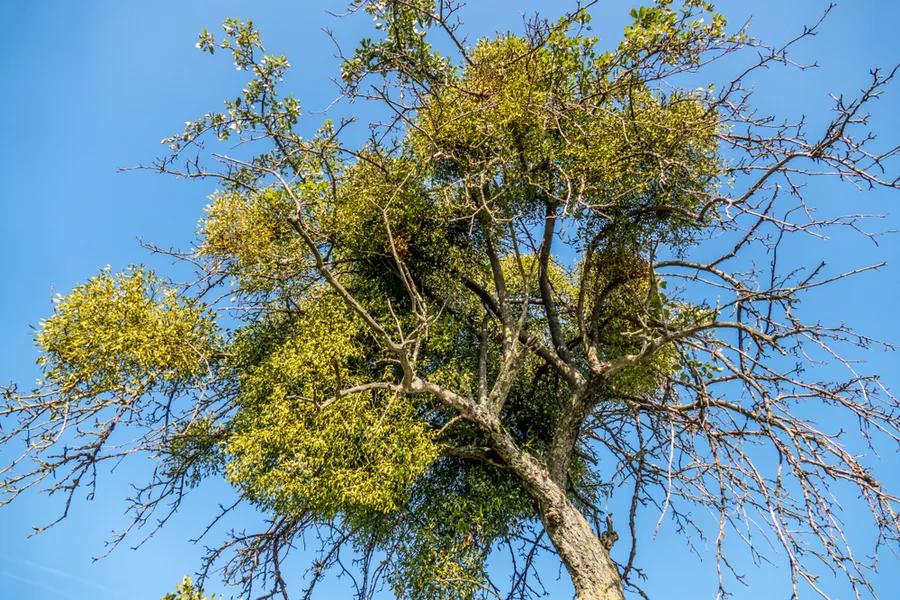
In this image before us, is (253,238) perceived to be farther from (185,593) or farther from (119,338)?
(185,593)

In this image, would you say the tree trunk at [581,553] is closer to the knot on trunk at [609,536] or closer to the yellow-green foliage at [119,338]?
the knot on trunk at [609,536]

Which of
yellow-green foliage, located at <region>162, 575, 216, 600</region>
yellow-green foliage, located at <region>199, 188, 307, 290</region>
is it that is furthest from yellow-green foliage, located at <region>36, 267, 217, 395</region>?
yellow-green foliage, located at <region>162, 575, 216, 600</region>

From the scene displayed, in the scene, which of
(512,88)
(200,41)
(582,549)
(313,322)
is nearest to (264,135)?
(200,41)

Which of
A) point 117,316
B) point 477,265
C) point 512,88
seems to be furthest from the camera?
point 477,265

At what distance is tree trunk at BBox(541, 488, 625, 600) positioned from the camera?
6.37 metres

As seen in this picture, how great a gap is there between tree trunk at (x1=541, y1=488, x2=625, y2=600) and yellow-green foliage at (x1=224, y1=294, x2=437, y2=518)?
61.0 inches

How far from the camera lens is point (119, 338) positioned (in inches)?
245

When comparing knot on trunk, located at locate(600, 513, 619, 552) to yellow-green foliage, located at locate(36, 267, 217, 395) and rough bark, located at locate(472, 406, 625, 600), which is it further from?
yellow-green foliage, located at locate(36, 267, 217, 395)

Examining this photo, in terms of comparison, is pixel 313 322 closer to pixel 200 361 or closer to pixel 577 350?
pixel 200 361

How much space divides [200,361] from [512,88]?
4624mm

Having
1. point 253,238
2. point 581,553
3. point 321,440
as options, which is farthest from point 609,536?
point 253,238

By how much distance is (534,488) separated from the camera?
6.88 metres

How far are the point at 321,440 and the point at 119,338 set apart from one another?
2.23m

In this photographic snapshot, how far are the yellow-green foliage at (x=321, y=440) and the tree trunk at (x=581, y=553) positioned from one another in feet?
5.08
